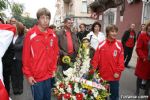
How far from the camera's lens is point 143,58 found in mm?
7102

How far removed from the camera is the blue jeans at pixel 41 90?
4.91m

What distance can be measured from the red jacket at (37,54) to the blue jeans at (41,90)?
3.3 inches

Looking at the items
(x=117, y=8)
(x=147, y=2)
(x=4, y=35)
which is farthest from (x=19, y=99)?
(x=117, y=8)

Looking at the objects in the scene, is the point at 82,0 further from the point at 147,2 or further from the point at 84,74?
the point at 84,74

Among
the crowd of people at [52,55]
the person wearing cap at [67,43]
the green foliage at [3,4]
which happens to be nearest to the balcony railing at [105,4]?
the green foliage at [3,4]

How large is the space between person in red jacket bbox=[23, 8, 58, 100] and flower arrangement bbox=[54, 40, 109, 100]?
1.44 feet

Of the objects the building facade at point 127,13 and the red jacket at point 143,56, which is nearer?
the red jacket at point 143,56

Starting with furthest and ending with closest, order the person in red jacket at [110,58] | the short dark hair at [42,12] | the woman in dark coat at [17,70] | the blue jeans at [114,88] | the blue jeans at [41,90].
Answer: the woman in dark coat at [17,70]
the blue jeans at [114,88]
the person in red jacket at [110,58]
the blue jeans at [41,90]
the short dark hair at [42,12]

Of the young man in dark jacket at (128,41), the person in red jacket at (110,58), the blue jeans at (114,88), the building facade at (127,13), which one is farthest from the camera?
the building facade at (127,13)

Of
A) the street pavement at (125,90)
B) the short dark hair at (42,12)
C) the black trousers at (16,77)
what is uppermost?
the short dark hair at (42,12)

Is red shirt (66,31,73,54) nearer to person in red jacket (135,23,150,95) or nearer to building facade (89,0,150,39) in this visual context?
person in red jacket (135,23,150,95)

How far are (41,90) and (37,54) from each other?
1.77 ft

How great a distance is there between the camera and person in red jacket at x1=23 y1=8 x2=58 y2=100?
4820 millimetres

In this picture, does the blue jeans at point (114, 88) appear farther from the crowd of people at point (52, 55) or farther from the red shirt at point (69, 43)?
the red shirt at point (69, 43)
